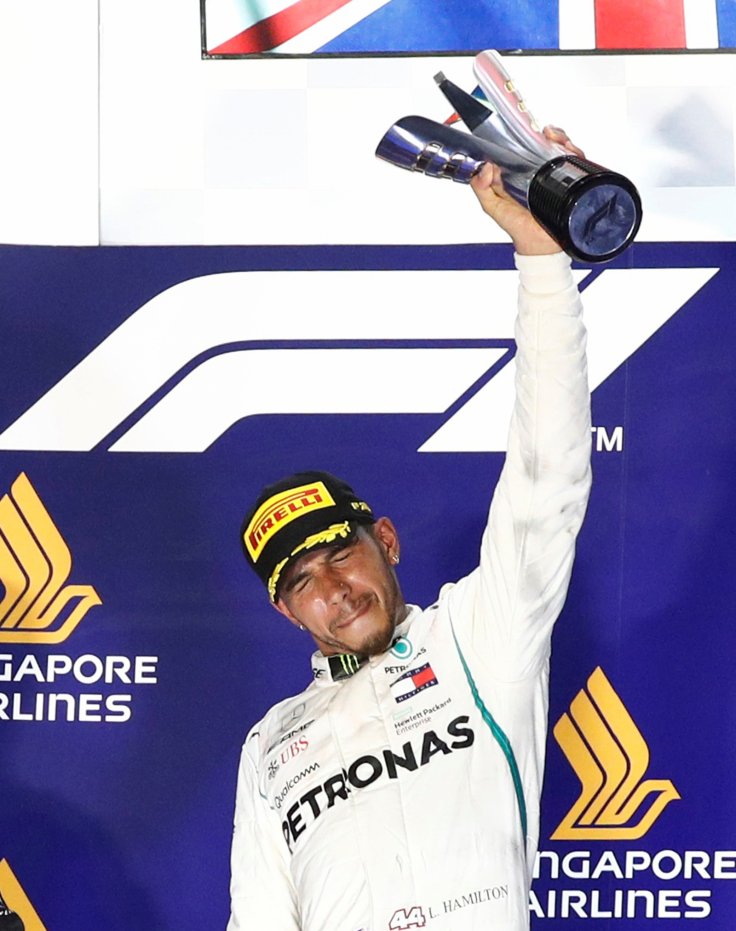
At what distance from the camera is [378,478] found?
2.25 meters

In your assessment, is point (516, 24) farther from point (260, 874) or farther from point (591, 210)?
point (260, 874)

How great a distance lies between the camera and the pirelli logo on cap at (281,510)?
5.59 feet

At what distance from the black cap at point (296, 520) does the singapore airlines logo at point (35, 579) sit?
61 cm

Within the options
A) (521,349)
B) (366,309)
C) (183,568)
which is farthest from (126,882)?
(521,349)

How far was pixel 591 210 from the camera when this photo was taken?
118 cm

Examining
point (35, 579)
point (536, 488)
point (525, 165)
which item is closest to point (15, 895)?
point (35, 579)

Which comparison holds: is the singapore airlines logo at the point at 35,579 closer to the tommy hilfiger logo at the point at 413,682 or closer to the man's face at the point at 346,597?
the man's face at the point at 346,597

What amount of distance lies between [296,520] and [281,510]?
3 cm

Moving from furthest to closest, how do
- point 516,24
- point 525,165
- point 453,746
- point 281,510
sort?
1. point 516,24
2. point 281,510
3. point 453,746
4. point 525,165

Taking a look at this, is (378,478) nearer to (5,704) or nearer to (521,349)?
(5,704)

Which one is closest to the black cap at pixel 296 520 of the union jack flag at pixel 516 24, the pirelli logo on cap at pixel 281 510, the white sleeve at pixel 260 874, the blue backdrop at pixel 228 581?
the pirelli logo on cap at pixel 281 510

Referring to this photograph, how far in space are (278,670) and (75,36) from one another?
1087 mm

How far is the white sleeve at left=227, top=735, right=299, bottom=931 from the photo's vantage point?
1.70 meters

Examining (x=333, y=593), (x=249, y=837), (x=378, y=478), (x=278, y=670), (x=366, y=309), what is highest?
(x=366, y=309)
